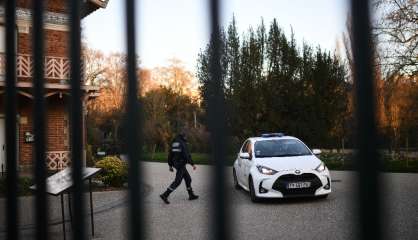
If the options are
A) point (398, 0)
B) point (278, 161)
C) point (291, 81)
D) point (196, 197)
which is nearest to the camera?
point (278, 161)

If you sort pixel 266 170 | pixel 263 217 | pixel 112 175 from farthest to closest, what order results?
pixel 112 175 → pixel 266 170 → pixel 263 217

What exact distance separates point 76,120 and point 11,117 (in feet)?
1.18

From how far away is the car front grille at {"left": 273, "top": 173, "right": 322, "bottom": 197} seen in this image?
9.88 meters

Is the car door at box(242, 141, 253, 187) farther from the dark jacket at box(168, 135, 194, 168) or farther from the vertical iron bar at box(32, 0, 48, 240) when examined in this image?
the vertical iron bar at box(32, 0, 48, 240)

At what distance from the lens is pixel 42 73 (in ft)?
3.95

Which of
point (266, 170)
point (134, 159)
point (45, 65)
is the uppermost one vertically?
point (45, 65)

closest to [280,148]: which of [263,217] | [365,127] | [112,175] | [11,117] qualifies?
[263,217]

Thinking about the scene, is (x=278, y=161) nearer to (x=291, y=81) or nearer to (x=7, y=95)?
(x=7, y=95)

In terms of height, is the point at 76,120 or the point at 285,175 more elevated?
the point at 76,120

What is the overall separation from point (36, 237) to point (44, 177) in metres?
0.15

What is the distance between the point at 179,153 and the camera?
35.2ft

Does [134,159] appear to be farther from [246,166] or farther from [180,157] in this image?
[246,166]

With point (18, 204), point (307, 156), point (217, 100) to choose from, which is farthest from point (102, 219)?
point (217, 100)

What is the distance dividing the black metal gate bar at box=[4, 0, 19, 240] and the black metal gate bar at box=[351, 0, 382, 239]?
1.02m
